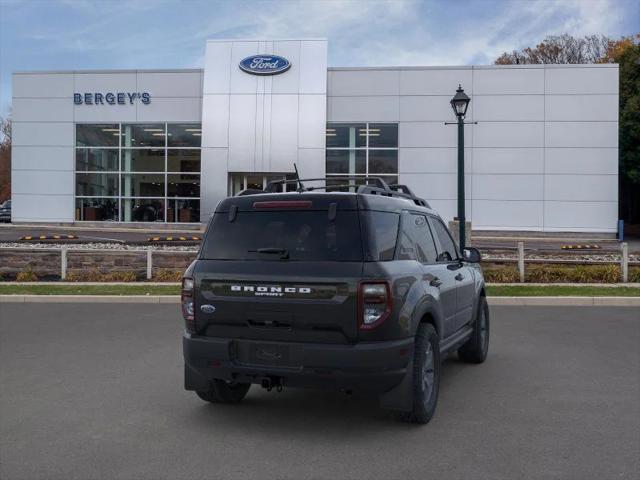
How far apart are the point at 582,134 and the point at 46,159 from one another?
25.8 meters

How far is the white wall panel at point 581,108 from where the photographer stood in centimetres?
2941

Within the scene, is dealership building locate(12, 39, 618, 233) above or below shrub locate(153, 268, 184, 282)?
above

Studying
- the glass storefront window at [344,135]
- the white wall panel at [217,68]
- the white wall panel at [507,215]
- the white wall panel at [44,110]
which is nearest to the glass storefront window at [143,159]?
the white wall panel at [44,110]

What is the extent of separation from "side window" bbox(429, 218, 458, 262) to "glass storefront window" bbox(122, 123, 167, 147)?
27.3 meters

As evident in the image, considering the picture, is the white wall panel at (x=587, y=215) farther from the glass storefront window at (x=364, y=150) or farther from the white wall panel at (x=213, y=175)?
the white wall panel at (x=213, y=175)

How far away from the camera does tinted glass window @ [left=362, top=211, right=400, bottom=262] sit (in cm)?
482

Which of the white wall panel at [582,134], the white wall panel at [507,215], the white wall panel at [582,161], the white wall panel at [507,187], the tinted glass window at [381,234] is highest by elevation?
the white wall panel at [582,134]

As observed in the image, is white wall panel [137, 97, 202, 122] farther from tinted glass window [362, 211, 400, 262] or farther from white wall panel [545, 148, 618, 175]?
tinted glass window [362, 211, 400, 262]

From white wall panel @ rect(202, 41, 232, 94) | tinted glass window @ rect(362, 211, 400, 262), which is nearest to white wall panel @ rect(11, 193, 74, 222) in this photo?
white wall panel @ rect(202, 41, 232, 94)

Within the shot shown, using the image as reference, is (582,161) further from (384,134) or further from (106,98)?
(106,98)

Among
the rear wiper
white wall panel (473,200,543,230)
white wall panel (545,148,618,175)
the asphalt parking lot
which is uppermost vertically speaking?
white wall panel (545,148,618,175)

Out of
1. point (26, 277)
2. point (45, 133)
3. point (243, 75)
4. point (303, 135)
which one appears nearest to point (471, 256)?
point (26, 277)

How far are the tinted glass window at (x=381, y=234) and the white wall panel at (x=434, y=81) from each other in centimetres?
2623

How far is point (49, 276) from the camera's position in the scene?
16.8m
